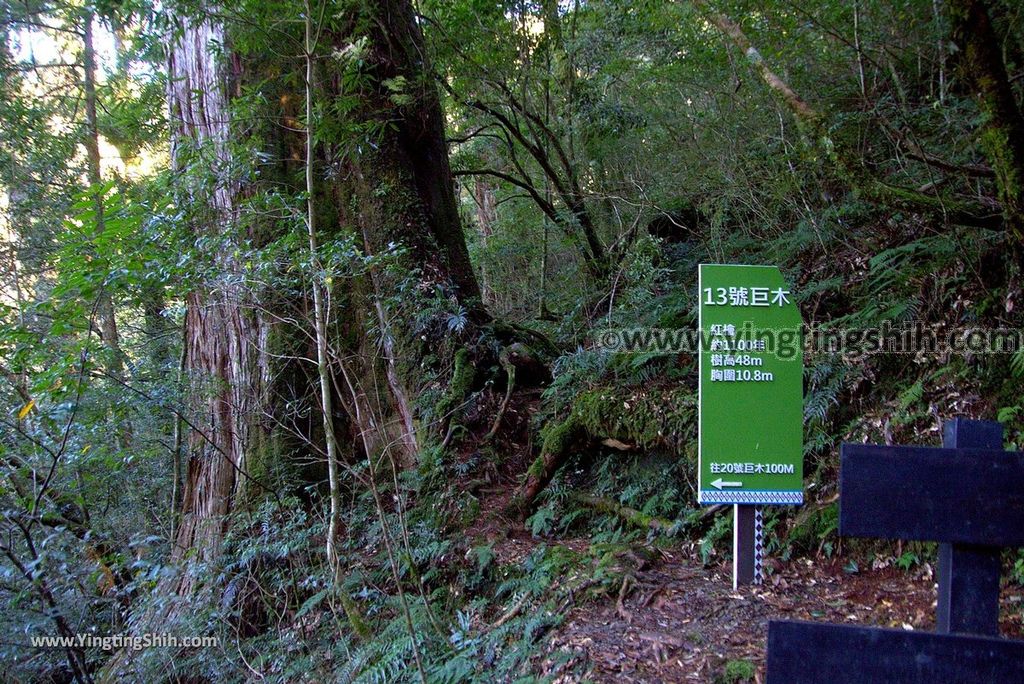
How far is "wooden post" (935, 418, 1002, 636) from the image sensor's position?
2.15m

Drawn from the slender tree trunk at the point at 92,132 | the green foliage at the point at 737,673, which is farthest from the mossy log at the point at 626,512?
the slender tree trunk at the point at 92,132

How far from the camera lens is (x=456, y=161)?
11.1 meters

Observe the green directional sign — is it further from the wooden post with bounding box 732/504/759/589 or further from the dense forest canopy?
the dense forest canopy

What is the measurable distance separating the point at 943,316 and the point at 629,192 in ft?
19.4

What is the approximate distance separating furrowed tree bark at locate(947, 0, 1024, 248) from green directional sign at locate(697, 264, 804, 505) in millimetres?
1896

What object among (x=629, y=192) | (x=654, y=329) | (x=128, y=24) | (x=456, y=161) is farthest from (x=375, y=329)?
(x=629, y=192)

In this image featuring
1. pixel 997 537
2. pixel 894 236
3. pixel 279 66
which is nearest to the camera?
pixel 997 537

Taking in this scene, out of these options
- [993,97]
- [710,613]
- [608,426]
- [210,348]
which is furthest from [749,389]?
[210,348]

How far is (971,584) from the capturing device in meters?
2.19

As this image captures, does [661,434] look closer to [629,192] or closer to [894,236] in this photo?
[894,236]
